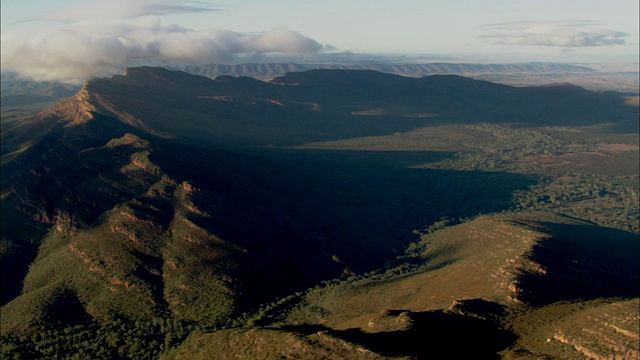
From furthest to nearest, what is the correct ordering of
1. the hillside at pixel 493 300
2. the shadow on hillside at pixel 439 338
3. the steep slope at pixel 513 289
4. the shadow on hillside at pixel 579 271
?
the shadow on hillside at pixel 579 271
the steep slope at pixel 513 289
the hillside at pixel 493 300
the shadow on hillside at pixel 439 338

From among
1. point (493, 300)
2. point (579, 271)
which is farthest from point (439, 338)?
point (579, 271)

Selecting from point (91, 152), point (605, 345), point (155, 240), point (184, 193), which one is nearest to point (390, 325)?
point (605, 345)

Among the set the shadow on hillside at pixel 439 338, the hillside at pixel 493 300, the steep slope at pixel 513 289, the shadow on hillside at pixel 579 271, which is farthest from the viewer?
the shadow on hillside at pixel 579 271

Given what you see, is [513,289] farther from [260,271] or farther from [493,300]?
[260,271]

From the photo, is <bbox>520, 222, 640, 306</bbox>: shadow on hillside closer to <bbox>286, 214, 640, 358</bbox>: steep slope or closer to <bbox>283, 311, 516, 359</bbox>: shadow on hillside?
<bbox>286, 214, 640, 358</bbox>: steep slope

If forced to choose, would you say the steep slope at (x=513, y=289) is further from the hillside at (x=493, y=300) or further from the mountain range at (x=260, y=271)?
the mountain range at (x=260, y=271)

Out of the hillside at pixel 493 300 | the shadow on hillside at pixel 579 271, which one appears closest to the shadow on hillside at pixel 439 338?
the hillside at pixel 493 300

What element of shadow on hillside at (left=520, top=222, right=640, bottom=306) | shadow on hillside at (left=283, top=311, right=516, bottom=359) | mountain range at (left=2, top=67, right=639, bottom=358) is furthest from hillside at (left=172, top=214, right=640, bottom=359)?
mountain range at (left=2, top=67, right=639, bottom=358)
